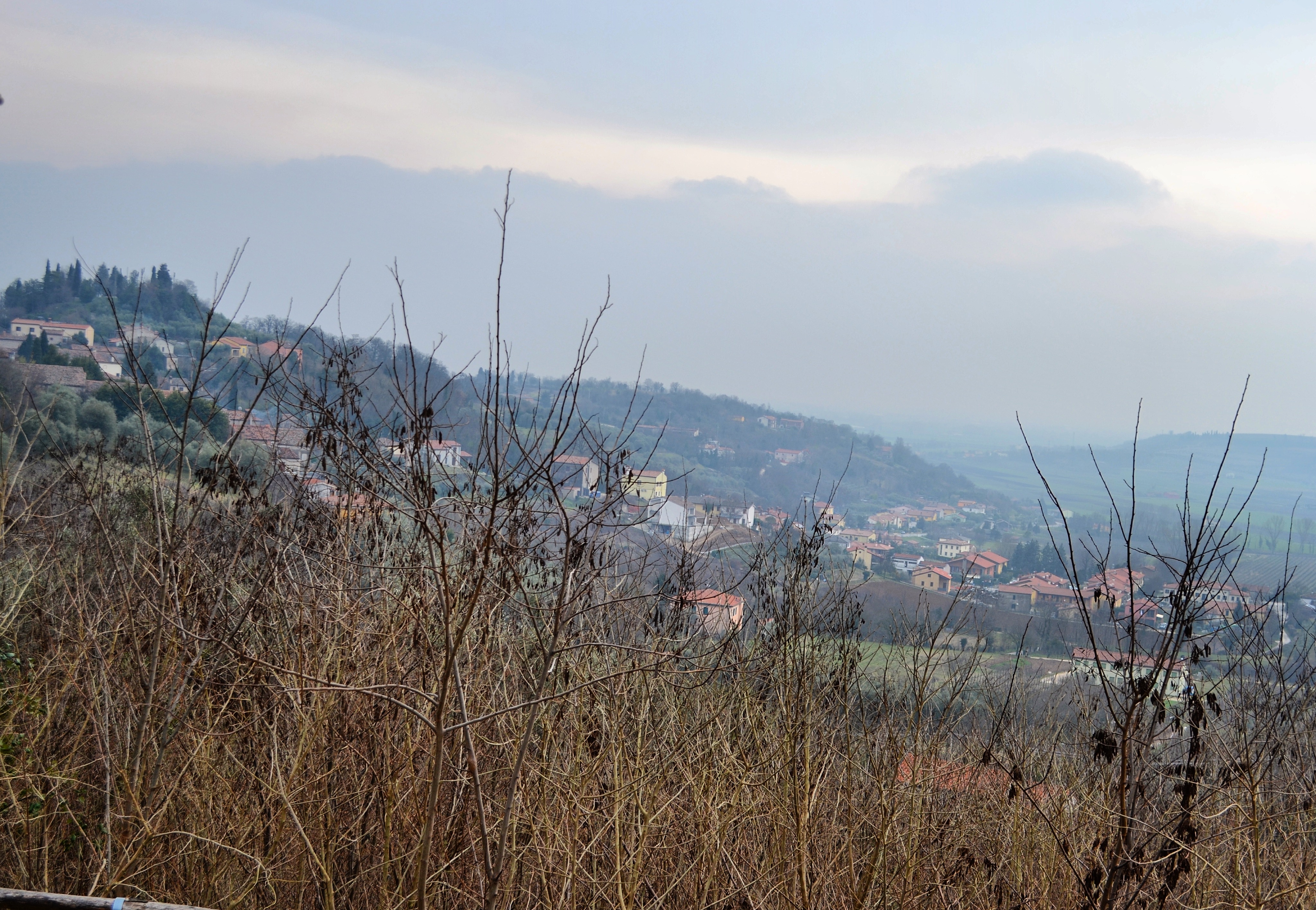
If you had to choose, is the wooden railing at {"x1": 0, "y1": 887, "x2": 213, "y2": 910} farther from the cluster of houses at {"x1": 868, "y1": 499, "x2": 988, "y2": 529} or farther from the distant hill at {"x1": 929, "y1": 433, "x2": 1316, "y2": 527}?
the cluster of houses at {"x1": 868, "y1": 499, "x2": 988, "y2": 529}

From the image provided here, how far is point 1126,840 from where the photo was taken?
329 cm

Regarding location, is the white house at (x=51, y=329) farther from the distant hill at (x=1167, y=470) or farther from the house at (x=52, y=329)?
the distant hill at (x=1167, y=470)

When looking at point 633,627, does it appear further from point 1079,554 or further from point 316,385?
point 1079,554

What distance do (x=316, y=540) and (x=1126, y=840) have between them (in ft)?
16.4

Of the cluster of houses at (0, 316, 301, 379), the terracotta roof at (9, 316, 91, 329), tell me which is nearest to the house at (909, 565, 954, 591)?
the cluster of houses at (0, 316, 301, 379)

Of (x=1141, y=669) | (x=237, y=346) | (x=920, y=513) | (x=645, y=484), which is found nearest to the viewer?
(x=1141, y=669)

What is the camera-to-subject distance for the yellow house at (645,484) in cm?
444

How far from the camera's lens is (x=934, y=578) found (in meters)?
15.1

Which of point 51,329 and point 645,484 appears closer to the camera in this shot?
point 645,484

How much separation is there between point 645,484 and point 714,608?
147cm

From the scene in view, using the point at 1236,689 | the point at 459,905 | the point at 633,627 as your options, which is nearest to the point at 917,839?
the point at 633,627

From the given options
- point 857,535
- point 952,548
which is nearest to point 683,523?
point 857,535

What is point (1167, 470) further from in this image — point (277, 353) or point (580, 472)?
point (277, 353)

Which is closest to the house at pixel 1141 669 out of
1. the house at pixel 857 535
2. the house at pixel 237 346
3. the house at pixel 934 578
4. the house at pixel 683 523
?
the house at pixel 683 523
